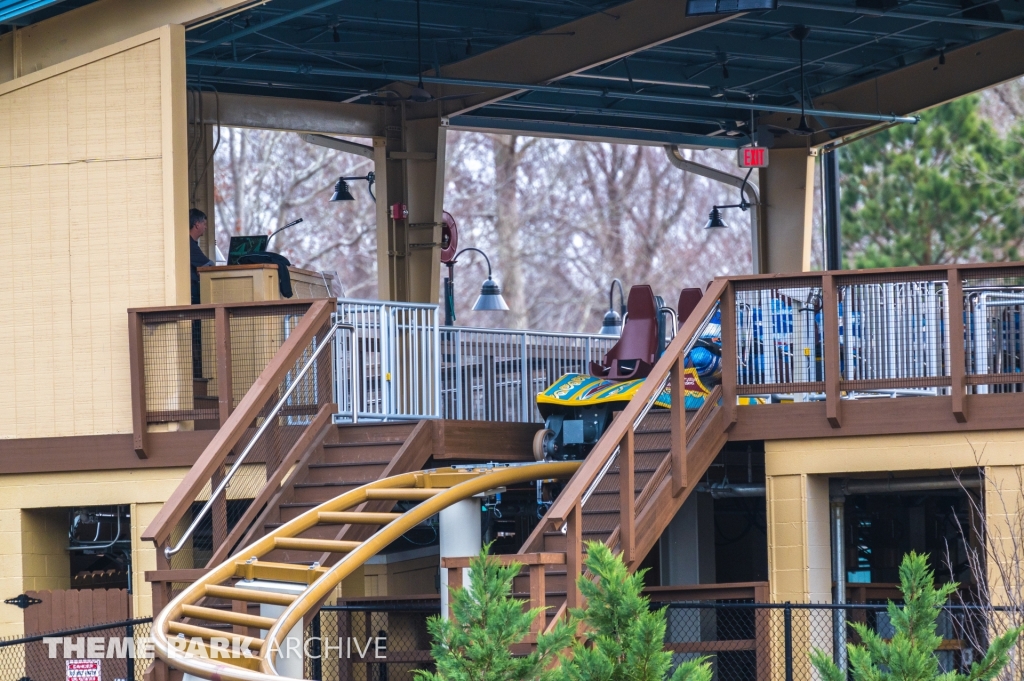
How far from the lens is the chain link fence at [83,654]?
12594 mm

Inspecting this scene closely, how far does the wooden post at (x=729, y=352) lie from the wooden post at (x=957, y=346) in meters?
1.64

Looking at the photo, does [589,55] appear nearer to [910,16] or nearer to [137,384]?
[910,16]

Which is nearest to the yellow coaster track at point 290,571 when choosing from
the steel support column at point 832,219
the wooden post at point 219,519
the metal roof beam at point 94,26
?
the wooden post at point 219,519

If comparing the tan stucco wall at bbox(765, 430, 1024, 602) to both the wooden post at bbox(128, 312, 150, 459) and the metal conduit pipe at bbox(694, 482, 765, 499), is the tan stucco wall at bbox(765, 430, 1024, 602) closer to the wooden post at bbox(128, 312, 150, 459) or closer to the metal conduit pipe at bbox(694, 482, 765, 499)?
the metal conduit pipe at bbox(694, 482, 765, 499)

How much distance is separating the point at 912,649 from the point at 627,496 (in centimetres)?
338

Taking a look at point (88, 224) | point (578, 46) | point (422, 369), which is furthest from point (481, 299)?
point (88, 224)

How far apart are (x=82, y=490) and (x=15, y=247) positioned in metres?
2.18

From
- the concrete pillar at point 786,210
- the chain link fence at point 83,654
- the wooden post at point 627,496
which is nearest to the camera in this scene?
the wooden post at point 627,496

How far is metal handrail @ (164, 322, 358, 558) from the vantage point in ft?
40.5

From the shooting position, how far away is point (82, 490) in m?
14.5

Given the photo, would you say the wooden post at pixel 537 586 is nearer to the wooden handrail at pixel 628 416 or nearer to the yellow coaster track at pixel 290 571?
the wooden handrail at pixel 628 416

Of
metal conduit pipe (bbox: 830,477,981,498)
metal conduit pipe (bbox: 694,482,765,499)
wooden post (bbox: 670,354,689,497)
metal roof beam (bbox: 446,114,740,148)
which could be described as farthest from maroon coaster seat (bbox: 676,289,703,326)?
metal roof beam (bbox: 446,114,740,148)

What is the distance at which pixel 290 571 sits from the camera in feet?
38.7

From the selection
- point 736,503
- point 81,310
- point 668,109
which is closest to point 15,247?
point 81,310
